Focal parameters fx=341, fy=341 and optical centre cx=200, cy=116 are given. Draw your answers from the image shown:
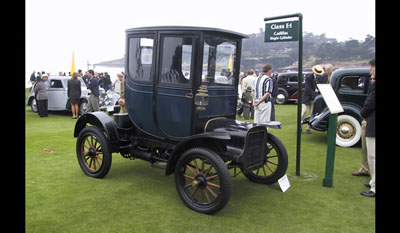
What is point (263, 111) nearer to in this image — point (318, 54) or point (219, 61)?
point (219, 61)

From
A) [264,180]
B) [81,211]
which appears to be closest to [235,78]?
[264,180]

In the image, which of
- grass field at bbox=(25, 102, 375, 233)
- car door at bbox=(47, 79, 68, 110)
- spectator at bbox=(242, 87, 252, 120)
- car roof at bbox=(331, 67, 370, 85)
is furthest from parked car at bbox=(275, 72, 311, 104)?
grass field at bbox=(25, 102, 375, 233)

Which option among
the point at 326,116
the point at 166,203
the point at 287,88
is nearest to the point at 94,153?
the point at 166,203

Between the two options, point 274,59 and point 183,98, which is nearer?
point 183,98

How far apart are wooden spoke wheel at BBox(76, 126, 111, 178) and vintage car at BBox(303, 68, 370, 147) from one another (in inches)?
177

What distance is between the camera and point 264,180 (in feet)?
15.1

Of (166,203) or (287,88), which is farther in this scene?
(287,88)

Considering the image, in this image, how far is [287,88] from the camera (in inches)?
651

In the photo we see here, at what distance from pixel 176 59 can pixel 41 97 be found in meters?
8.90

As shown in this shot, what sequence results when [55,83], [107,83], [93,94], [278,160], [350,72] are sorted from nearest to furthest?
[278,160] < [350,72] < [93,94] < [55,83] < [107,83]

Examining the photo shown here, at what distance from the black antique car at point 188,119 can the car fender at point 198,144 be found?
11mm

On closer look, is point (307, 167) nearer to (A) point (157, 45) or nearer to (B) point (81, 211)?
(A) point (157, 45)

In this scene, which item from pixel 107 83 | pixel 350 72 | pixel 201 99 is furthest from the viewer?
pixel 107 83

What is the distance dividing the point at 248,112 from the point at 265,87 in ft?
16.3
